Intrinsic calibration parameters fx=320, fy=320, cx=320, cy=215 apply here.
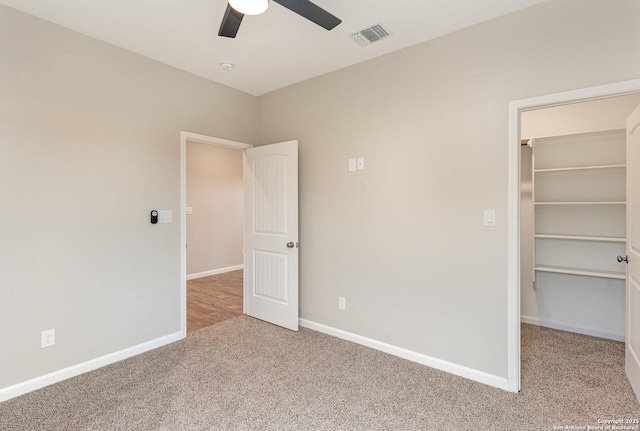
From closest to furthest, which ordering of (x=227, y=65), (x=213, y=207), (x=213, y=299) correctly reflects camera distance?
(x=227, y=65)
(x=213, y=299)
(x=213, y=207)

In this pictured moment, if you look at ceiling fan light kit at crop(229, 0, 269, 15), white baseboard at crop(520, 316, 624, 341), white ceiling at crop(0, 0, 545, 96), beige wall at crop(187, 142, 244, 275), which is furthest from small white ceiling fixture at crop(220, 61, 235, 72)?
white baseboard at crop(520, 316, 624, 341)

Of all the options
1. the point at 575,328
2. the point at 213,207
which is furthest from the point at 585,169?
the point at 213,207

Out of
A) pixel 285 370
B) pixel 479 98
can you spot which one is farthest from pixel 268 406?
pixel 479 98

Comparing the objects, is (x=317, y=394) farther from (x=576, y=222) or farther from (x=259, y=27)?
(x=576, y=222)

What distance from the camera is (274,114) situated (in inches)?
147

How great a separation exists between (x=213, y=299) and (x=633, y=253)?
4.45 meters

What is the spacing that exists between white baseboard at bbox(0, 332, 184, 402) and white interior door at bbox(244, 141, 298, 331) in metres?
0.94

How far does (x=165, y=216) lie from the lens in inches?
120

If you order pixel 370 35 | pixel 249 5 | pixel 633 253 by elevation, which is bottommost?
pixel 633 253

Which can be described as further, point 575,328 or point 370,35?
point 575,328

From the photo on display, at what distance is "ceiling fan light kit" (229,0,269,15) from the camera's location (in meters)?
1.60

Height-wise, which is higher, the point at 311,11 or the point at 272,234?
the point at 311,11

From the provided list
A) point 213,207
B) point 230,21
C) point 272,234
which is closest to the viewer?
point 230,21

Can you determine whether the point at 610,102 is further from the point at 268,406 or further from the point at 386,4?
the point at 268,406
